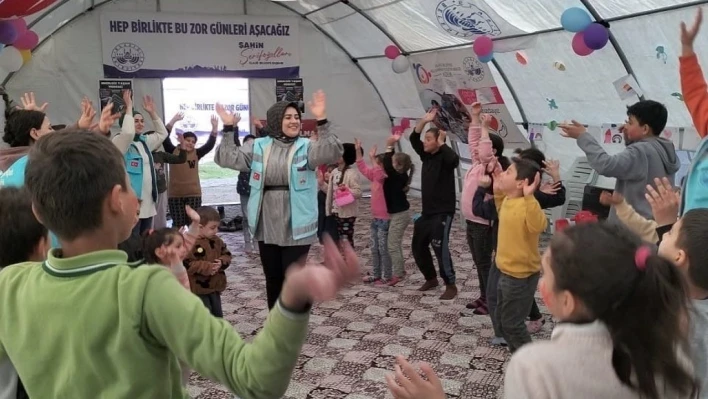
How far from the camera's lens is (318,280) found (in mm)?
983

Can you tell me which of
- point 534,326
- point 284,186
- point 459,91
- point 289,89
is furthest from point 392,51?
point 284,186

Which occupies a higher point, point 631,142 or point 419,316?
point 631,142

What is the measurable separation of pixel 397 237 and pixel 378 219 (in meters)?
0.25

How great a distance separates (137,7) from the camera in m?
9.43

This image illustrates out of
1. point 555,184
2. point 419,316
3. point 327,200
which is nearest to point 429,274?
point 419,316

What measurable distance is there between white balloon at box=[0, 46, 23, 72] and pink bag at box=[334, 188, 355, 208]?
407 cm

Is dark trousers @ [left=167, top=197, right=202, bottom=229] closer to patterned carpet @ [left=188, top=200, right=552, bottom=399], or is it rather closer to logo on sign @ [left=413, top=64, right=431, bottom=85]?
patterned carpet @ [left=188, top=200, right=552, bottom=399]

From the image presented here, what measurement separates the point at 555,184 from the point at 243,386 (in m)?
3.07

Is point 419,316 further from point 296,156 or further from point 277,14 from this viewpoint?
point 277,14

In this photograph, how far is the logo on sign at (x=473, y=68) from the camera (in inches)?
292

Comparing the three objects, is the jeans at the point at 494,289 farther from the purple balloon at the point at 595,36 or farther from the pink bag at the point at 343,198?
the purple balloon at the point at 595,36

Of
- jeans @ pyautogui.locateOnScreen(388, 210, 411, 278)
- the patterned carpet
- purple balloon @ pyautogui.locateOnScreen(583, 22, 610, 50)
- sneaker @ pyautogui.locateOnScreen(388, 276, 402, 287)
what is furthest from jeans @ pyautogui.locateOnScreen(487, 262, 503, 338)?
purple balloon @ pyautogui.locateOnScreen(583, 22, 610, 50)

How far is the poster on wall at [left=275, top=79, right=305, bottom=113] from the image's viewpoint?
10281 mm

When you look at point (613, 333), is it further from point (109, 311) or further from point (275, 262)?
point (275, 262)
